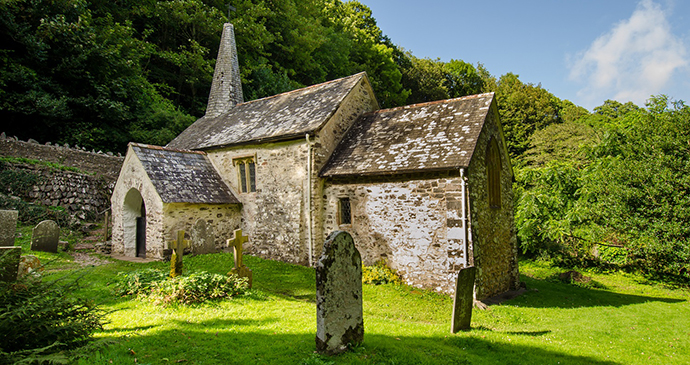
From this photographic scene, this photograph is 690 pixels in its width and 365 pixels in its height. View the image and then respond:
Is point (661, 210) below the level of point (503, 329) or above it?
above

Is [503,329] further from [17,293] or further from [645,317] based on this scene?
[17,293]

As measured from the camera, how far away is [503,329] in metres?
9.03

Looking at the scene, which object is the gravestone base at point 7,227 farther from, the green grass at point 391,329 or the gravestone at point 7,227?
the green grass at point 391,329

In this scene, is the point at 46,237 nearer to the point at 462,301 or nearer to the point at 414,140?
the point at 414,140

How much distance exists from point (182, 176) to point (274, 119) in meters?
4.67

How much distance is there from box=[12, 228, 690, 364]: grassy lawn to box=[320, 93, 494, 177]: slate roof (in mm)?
3967

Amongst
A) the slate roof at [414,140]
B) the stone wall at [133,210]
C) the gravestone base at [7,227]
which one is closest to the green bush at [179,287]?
the gravestone base at [7,227]

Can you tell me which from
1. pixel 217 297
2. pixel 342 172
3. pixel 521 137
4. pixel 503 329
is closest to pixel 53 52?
pixel 342 172

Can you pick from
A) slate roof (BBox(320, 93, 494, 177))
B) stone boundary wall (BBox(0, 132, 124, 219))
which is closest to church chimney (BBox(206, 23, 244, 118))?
stone boundary wall (BBox(0, 132, 124, 219))

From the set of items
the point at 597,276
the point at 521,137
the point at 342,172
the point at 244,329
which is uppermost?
the point at 521,137

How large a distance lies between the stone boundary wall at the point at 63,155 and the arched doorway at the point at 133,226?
5702 mm

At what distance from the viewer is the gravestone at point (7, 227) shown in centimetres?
723

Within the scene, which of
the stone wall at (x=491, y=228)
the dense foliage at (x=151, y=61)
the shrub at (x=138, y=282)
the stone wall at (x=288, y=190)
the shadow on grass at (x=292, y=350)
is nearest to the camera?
the shadow on grass at (x=292, y=350)

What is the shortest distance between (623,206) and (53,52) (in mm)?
31004
